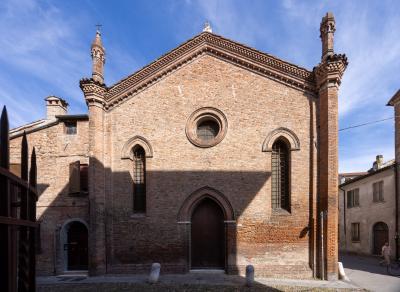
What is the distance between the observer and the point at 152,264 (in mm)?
11680

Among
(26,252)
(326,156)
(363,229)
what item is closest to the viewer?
(26,252)

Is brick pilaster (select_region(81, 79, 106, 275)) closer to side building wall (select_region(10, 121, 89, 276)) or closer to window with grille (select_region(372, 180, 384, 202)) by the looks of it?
side building wall (select_region(10, 121, 89, 276))

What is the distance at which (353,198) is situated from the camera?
22.9 m

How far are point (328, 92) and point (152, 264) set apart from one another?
1000 cm

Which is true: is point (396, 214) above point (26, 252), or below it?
below

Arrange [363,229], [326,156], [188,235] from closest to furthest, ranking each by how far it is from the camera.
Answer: [326,156], [188,235], [363,229]

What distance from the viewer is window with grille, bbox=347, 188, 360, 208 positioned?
872 inches

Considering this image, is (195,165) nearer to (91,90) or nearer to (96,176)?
(96,176)

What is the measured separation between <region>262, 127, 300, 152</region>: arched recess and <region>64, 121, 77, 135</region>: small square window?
28.5 ft

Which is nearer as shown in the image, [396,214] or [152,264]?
[152,264]

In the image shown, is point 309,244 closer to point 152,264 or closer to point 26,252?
point 152,264

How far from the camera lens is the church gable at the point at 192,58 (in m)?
12.4

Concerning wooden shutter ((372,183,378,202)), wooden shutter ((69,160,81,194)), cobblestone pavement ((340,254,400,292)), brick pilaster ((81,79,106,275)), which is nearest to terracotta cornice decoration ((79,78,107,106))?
Answer: brick pilaster ((81,79,106,275))

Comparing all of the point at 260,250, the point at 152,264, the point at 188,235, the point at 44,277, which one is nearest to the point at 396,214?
the point at 260,250
